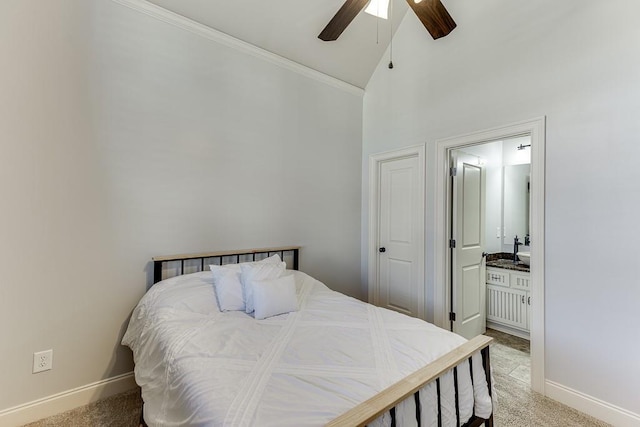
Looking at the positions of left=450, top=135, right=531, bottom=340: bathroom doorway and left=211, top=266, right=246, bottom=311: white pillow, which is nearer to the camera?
left=211, top=266, right=246, bottom=311: white pillow

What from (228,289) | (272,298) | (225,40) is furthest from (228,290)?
(225,40)

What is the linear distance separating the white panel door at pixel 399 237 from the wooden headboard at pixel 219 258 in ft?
3.75

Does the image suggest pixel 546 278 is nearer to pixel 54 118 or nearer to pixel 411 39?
pixel 411 39

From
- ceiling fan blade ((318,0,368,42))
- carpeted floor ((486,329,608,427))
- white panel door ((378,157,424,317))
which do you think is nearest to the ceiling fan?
ceiling fan blade ((318,0,368,42))

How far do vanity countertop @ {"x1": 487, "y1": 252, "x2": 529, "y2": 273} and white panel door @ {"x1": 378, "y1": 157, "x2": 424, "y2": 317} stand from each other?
1055mm

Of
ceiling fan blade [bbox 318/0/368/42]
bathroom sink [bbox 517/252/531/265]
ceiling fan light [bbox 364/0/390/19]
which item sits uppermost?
ceiling fan light [bbox 364/0/390/19]

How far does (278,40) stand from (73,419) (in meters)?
3.41

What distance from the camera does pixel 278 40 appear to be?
9.43ft

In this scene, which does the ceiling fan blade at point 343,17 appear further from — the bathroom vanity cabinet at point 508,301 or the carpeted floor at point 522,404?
the bathroom vanity cabinet at point 508,301

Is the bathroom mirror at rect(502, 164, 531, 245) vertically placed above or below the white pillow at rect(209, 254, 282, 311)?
above

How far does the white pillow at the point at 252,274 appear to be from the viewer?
2037 millimetres

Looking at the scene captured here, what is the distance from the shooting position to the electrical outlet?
1935 millimetres

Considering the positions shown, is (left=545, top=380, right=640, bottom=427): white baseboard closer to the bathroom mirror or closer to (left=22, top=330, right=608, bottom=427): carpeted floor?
(left=22, top=330, right=608, bottom=427): carpeted floor

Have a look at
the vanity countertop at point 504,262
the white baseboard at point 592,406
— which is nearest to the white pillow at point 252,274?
the white baseboard at point 592,406
